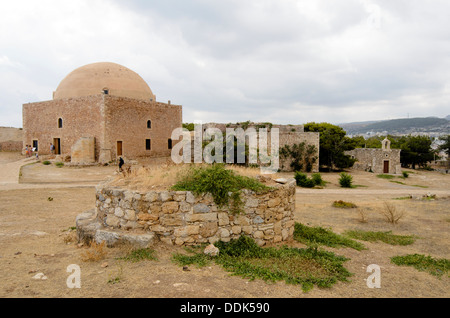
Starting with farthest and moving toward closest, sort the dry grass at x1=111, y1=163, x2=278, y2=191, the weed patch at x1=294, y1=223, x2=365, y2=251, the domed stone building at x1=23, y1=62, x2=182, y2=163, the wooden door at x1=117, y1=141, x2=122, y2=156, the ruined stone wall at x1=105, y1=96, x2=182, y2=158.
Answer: the wooden door at x1=117, y1=141, x2=122, y2=156, the ruined stone wall at x1=105, y1=96, x2=182, y2=158, the domed stone building at x1=23, y1=62, x2=182, y2=163, the weed patch at x1=294, y1=223, x2=365, y2=251, the dry grass at x1=111, y1=163, x2=278, y2=191

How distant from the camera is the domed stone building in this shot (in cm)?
2245

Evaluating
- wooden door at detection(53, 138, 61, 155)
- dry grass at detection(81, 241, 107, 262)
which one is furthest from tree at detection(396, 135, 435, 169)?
dry grass at detection(81, 241, 107, 262)

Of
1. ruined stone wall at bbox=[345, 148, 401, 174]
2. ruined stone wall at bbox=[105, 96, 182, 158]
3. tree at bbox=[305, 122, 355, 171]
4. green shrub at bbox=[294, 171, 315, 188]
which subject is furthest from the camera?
tree at bbox=[305, 122, 355, 171]

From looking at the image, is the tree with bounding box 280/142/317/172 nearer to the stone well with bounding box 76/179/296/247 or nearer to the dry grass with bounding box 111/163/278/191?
the dry grass with bounding box 111/163/278/191

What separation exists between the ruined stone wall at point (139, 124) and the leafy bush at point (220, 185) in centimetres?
1978

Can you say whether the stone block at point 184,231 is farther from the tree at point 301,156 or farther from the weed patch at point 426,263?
the tree at point 301,156

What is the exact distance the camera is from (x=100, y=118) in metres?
22.4

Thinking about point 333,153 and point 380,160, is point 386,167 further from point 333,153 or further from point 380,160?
point 333,153

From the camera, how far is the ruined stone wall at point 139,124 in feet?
75.1

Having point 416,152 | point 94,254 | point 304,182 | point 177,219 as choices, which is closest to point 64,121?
point 304,182

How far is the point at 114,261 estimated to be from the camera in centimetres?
430

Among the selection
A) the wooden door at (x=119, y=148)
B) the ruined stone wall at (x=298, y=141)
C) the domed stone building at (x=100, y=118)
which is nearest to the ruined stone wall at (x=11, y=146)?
the domed stone building at (x=100, y=118)
